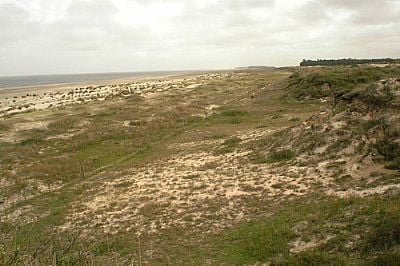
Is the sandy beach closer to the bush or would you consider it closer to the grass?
the grass

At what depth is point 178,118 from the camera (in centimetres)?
5106

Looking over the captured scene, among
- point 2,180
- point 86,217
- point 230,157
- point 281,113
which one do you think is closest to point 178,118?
point 281,113

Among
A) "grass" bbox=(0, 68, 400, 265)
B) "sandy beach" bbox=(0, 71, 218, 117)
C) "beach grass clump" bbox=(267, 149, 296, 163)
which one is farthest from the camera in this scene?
"sandy beach" bbox=(0, 71, 218, 117)

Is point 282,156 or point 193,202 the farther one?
point 282,156

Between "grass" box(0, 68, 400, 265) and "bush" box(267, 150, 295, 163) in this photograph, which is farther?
"bush" box(267, 150, 295, 163)

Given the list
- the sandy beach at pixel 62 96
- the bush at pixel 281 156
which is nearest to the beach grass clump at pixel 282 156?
the bush at pixel 281 156

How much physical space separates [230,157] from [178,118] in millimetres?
21875

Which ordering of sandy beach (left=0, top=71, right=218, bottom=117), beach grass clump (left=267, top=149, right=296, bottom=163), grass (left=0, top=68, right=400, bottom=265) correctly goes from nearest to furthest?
1. grass (left=0, top=68, right=400, bottom=265)
2. beach grass clump (left=267, top=149, right=296, bottom=163)
3. sandy beach (left=0, top=71, right=218, bottom=117)

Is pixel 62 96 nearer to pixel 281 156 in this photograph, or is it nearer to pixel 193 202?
pixel 281 156

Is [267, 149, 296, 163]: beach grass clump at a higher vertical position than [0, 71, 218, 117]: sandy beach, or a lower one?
lower

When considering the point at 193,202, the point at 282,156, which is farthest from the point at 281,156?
the point at 193,202

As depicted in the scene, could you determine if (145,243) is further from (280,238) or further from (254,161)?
(254,161)

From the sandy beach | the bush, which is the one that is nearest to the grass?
the bush

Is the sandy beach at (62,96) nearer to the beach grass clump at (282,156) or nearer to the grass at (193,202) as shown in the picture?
the grass at (193,202)
